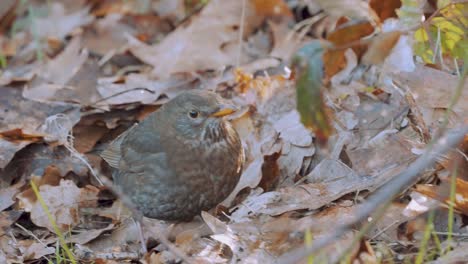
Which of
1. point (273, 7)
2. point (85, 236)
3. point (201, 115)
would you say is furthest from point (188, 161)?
point (273, 7)

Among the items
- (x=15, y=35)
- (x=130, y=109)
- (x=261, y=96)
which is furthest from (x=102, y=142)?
(x=15, y=35)

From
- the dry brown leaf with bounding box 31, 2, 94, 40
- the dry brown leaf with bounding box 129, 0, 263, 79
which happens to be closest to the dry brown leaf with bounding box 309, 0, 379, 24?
the dry brown leaf with bounding box 129, 0, 263, 79

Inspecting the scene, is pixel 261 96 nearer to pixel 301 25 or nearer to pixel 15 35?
pixel 301 25

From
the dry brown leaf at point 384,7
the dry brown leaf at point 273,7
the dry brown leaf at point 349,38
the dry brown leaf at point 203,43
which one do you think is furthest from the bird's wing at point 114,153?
the dry brown leaf at point 273,7

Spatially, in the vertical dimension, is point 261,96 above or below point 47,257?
above

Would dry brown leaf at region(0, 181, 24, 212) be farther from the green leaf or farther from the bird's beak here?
the green leaf

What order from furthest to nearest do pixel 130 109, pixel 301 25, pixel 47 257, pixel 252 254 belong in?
pixel 301 25 → pixel 130 109 → pixel 47 257 → pixel 252 254

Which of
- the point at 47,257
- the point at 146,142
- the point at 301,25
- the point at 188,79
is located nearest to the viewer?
the point at 47,257
